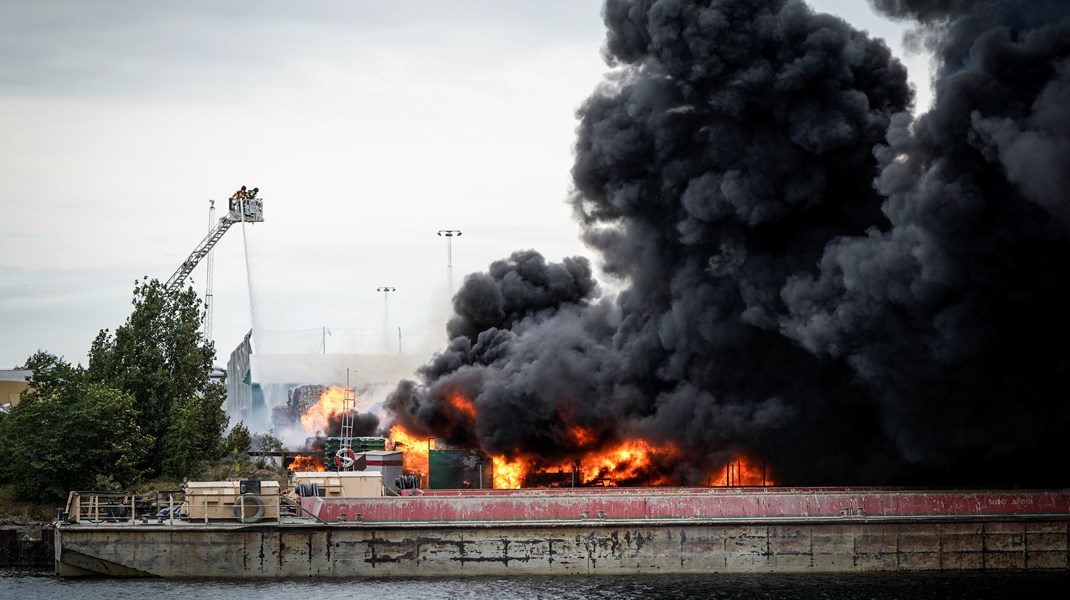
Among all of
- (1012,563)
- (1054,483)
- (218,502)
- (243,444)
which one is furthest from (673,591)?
(243,444)

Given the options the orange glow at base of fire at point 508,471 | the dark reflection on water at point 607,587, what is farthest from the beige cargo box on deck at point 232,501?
the orange glow at base of fire at point 508,471

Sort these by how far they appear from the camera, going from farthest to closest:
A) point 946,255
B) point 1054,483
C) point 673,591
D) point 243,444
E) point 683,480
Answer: point 243,444 → point 683,480 → point 1054,483 → point 946,255 → point 673,591

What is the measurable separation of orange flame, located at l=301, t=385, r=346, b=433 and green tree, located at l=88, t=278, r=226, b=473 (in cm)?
2639

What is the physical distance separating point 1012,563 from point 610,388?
32.5m

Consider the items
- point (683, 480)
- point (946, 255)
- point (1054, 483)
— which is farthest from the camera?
point (683, 480)

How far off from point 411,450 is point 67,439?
26373mm

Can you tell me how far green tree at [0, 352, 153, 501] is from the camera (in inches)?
3324

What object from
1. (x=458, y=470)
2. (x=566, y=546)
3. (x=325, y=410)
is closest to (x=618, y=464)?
(x=458, y=470)

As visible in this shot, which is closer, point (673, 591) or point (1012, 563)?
point (673, 591)

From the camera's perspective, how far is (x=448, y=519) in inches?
2734

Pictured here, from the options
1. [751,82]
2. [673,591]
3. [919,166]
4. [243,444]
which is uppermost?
[751,82]

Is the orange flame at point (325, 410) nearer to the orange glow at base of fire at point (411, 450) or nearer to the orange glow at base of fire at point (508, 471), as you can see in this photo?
the orange glow at base of fire at point (411, 450)

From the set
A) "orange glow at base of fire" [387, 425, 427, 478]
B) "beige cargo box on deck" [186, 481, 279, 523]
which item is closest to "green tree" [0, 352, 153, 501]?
"beige cargo box on deck" [186, 481, 279, 523]

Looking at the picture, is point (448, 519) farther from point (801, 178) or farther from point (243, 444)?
point (243, 444)
